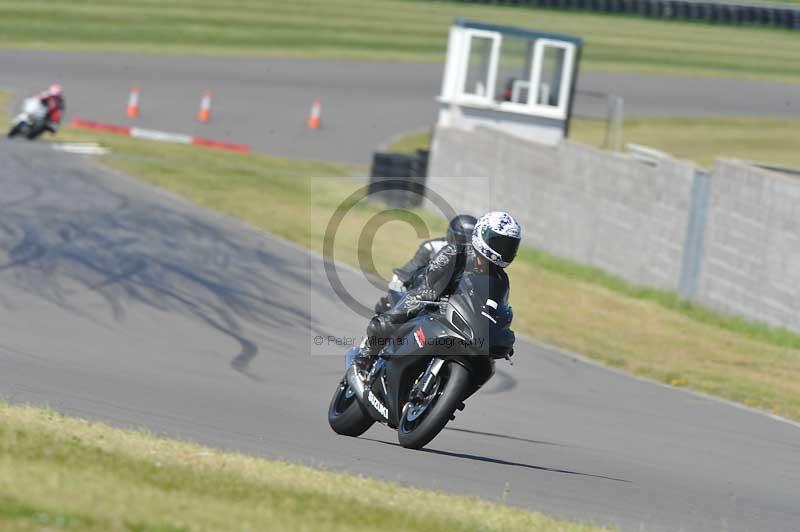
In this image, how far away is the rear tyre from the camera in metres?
9.12

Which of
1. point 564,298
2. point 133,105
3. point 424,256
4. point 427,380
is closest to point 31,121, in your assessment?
point 133,105

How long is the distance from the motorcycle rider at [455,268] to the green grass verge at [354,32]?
32498 millimetres

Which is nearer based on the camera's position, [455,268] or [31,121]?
[455,268]

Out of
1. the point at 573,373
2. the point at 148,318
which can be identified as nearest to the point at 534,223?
the point at 573,373

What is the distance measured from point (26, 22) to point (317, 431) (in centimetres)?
3611

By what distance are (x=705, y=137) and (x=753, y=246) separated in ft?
55.3

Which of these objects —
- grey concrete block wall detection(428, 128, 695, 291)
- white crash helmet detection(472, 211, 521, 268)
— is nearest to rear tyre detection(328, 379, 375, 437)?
white crash helmet detection(472, 211, 521, 268)

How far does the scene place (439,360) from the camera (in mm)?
8227

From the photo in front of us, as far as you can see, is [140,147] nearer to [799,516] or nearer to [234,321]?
[234,321]

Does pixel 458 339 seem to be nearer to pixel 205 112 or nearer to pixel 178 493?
pixel 178 493

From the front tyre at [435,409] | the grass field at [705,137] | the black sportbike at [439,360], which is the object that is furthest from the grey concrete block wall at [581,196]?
the front tyre at [435,409]

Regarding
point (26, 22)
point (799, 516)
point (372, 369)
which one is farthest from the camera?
point (26, 22)

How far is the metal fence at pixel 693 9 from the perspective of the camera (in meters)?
48.7

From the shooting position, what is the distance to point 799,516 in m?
8.18
